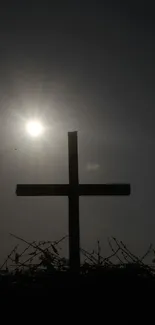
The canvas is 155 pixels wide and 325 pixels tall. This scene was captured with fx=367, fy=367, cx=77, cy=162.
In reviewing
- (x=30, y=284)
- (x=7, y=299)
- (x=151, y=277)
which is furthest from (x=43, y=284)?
(x=151, y=277)

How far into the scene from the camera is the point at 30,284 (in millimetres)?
4676

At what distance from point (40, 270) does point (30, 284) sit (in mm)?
252

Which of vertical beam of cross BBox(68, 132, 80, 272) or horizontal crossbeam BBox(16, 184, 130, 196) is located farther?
horizontal crossbeam BBox(16, 184, 130, 196)

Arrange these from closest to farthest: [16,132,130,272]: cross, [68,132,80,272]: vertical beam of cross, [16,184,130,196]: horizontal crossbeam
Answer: [68,132,80,272]: vertical beam of cross
[16,132,130,272]: cross
[16,184,130,196]: horizontal crossbeam

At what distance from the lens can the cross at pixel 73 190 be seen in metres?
5.72

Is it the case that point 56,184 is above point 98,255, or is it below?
above

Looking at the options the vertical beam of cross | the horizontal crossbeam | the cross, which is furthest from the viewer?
the horizontal crossbeam

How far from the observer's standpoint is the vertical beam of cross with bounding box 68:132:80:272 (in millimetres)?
5413

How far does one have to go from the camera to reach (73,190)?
5969 mm

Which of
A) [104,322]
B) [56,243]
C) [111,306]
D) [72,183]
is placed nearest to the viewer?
[104,322]

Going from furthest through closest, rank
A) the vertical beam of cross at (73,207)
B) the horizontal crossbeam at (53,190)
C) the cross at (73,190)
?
1. the horizontal crossbeam at (53,190)
2. the cross at (73,190)
3. the vertical beam of cross at (73,207)

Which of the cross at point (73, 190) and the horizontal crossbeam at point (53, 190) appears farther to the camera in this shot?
the horizontal crossbeam at point (53, 190)

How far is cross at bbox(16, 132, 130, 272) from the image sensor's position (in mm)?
5719

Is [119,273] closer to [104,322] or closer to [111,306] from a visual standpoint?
[111,306]
